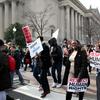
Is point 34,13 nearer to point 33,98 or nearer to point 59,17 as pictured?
point 59,17

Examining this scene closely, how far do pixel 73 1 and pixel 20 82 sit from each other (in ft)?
306

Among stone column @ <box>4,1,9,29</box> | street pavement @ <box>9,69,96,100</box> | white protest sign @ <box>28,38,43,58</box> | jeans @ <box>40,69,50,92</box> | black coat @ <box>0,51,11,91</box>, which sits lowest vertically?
street pavement @ <box>9,69,96,100</box>

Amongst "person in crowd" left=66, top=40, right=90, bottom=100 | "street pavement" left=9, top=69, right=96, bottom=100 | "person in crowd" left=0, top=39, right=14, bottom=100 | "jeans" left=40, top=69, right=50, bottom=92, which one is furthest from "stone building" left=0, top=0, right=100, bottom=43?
"person in crowd" left=0, top=39, right=14, bottom=100

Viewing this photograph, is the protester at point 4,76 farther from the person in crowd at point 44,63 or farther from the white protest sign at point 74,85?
the person in crowd at point 44,63

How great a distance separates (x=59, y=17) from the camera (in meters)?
98.8

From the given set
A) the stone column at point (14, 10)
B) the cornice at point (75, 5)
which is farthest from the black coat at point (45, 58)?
the cornice at point (75, 5)

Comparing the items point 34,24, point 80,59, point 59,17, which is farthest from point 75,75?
point 59,17

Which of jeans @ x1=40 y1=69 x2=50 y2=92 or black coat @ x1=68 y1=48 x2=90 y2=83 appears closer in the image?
black coat @ x1=68 y1=48 x2=90 y2=83

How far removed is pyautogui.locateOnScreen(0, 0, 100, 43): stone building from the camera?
79125 mm

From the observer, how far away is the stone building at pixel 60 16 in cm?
7912

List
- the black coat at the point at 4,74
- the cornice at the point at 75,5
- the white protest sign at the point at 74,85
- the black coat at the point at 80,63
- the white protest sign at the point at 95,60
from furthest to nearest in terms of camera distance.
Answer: the cornice at the point at 75,5 < the white protest sign at the point at 95,60 < the black coat at the point at 80,63 < the white protest sign at the point at 74,85 < the black coat at the point at 4,74

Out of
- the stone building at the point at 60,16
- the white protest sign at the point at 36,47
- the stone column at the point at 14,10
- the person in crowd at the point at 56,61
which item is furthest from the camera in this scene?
the stone building at the point at 60,16

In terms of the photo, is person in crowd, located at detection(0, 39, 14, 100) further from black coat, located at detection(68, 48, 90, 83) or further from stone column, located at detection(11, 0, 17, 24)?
stone column, located at detection(11, 0, 17, 24)

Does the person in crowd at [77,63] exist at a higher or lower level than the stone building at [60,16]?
lower
